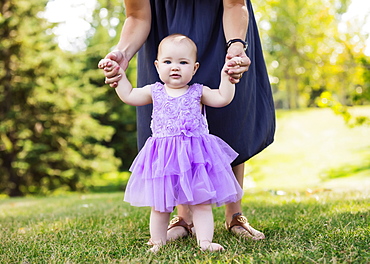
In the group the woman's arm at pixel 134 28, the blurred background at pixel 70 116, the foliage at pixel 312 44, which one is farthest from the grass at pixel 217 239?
the foliage at pixel 312 44

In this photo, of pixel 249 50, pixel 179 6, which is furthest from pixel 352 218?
pixel 179 6

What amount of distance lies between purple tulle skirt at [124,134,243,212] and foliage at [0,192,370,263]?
0.71 ft

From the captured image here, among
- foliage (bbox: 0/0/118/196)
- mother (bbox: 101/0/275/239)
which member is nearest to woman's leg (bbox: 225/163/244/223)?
mother (bbox: 101/0/275/239)

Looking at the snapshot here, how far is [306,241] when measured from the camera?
6.09 ft

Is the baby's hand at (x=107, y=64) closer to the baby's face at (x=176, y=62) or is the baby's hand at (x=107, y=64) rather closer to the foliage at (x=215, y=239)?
the baby's face at (x=176, y=62)

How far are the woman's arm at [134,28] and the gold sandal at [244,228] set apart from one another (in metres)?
1.01

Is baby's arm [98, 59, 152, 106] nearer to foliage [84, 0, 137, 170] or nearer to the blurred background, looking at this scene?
the blurred background

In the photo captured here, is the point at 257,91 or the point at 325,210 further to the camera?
the point at 325,210

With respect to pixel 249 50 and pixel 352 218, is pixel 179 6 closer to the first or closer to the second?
pixel 249 50

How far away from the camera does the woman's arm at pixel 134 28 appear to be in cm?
225

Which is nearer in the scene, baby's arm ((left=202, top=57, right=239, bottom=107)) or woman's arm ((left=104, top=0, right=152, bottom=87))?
baby's arm ((left=202, top=57, right=239, bottom=107))

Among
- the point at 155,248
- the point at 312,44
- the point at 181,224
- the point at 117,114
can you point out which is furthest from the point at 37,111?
the point at 312,44

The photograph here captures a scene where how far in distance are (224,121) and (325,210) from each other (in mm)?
1027

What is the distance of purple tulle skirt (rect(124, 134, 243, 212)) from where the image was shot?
6.14ft
